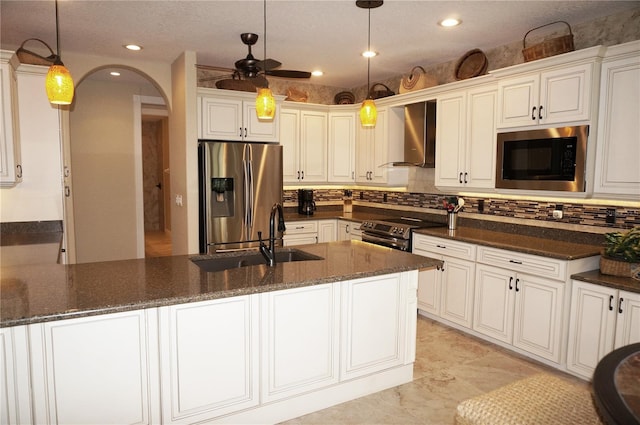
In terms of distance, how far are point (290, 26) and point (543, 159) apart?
2.30 meters

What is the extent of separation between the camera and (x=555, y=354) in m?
3.13

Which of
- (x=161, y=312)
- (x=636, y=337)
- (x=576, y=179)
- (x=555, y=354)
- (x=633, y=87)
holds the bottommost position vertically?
(x=555, y=354)

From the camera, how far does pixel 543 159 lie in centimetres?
337

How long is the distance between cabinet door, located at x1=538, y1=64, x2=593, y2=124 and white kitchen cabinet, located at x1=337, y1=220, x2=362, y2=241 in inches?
91.2

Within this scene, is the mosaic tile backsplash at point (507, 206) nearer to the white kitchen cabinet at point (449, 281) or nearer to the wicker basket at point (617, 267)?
the wicker basket at point (617, 267)

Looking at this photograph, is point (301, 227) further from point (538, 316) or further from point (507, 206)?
point (538, 316)

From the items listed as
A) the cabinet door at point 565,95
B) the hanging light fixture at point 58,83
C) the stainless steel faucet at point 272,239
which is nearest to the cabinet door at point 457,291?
the cabinet door at point 565,95

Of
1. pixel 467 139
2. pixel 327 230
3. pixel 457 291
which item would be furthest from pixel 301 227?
pixel 467 139

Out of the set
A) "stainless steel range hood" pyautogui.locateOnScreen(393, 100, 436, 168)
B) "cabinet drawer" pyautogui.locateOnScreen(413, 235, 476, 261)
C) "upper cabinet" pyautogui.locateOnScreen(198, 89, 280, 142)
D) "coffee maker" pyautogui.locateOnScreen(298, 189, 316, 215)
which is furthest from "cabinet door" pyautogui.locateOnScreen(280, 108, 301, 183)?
"cabinet drawer" pyautogui.locateOnScreen(413, 235, 476, 261)

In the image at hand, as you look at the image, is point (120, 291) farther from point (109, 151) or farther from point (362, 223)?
point (109, 151)

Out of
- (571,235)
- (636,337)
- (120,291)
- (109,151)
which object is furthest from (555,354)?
(109,151)

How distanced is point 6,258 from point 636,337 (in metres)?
4.12

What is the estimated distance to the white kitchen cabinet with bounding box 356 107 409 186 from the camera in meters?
4.96

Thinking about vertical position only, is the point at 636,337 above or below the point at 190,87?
below
